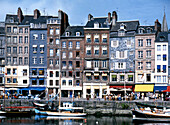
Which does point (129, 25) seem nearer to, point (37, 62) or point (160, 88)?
point (160, 88)

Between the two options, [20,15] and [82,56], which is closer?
[82,56]

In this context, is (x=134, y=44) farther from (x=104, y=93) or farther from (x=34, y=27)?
(x=34, y=27)

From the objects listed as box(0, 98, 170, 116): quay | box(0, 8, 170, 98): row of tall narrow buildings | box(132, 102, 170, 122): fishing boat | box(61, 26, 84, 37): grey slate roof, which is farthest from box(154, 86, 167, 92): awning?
box(61, 26, 84, 37): grey slate roof

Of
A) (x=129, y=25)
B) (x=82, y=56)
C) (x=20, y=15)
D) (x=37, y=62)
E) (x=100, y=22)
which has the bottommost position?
(x=37, y=62)

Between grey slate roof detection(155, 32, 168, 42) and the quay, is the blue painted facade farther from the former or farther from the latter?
grey slate roof detection(155, 32, 168, 42)

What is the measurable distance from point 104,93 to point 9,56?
78.2 ft

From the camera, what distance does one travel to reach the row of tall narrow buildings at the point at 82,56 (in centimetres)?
8025

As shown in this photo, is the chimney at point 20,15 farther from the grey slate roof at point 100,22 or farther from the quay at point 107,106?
the quay at point 107,106

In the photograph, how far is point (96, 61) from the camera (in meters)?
83.2

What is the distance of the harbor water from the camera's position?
60.4m

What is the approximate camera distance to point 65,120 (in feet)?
209

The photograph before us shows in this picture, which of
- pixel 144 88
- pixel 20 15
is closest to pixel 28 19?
pixel 20 15

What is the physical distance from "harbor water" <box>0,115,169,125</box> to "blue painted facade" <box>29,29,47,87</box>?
61.0ft

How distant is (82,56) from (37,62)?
1069 centimetres
